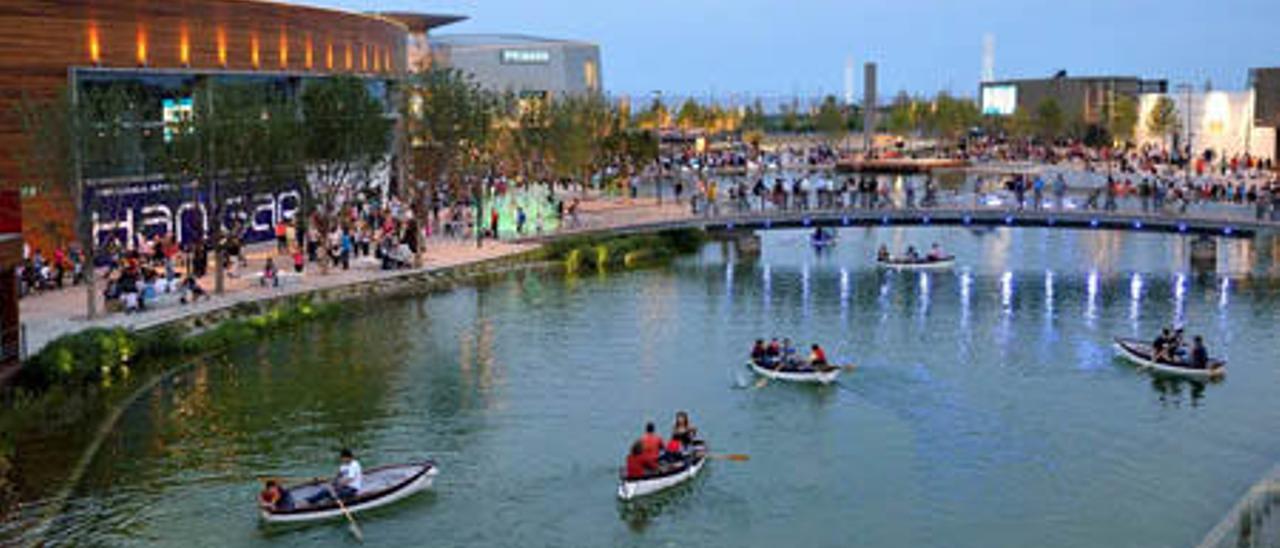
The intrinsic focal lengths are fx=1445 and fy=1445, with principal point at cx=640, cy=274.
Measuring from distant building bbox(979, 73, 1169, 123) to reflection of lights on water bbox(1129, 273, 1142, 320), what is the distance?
10228 cm

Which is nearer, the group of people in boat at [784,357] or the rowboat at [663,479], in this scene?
the rowboat at [663,479]

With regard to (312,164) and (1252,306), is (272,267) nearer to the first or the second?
(312,164)

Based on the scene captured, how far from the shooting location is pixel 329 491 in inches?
1183

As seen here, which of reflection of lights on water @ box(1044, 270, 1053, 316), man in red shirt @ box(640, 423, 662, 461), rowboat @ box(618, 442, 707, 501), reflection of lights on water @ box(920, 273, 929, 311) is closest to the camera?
rowboat @ box(618, 442, 707, 501)

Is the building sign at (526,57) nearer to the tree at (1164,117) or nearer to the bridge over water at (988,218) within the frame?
the tree at (1164,117)

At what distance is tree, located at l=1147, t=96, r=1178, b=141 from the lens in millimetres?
131250

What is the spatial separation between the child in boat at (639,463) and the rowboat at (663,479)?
113mm

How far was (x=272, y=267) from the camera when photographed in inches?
2144

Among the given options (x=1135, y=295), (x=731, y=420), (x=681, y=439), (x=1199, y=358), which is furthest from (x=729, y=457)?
(x=1135, y=295)

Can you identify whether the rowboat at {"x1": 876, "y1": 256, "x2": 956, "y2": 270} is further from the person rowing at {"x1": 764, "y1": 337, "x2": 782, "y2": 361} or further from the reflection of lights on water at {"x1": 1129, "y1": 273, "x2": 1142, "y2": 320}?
the person rowing at {"x1": 764, "y1": 337, "x2": 782, "y2": 361}

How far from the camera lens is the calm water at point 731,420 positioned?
97.8 feet

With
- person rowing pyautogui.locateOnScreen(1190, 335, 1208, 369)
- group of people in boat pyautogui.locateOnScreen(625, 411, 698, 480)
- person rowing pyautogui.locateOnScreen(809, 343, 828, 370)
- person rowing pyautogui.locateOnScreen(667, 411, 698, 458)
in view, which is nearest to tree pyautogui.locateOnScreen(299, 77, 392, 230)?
person rowing pyautogui.locateOnScreen(809, 343, 828, 370)

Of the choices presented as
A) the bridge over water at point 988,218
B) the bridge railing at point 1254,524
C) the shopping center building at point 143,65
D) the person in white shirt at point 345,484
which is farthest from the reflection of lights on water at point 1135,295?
the shopping center building at point 143,65

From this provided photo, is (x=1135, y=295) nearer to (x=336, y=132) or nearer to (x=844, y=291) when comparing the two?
(x=844, y=291)
